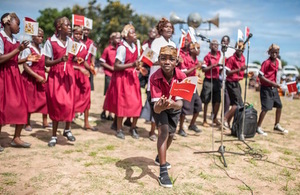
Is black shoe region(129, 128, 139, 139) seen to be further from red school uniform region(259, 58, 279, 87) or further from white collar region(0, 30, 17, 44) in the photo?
red school uniform region(259, 58, 279, 87)

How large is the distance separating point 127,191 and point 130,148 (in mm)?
1851

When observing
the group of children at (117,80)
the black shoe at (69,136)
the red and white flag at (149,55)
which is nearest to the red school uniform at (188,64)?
the group of children at (117,80)

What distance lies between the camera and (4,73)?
171 inches

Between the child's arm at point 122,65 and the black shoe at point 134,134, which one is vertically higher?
the child's arm at point 122,65

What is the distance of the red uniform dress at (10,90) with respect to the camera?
14.1 ft

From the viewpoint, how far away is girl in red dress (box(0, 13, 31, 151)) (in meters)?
4.27

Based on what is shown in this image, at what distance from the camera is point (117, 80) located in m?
5.71

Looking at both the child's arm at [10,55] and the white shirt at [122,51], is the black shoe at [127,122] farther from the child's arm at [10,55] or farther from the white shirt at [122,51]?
the child's arm at [10,55]

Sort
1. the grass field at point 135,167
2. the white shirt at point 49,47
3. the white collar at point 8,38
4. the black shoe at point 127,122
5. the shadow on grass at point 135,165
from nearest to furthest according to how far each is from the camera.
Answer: the grass field at point 135,167 < the shadow on grass at point 135,165 < the white collar at point 8,38 < the white shirt at point 49,47 < the black shoe at point 127,122

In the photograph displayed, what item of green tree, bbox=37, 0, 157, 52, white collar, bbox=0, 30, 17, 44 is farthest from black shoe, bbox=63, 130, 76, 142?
green tree, bbox=37, 0, 157, 52

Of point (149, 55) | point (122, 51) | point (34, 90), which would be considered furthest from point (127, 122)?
point (149, 55)

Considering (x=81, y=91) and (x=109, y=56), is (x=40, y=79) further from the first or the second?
(x=109, y=56)

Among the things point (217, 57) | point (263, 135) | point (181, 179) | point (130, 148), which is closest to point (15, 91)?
point (130, 148)

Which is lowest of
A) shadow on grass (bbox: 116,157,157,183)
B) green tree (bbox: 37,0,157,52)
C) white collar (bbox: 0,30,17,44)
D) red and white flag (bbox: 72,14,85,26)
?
shadow on grass (bbox: 116,157,157,183)
